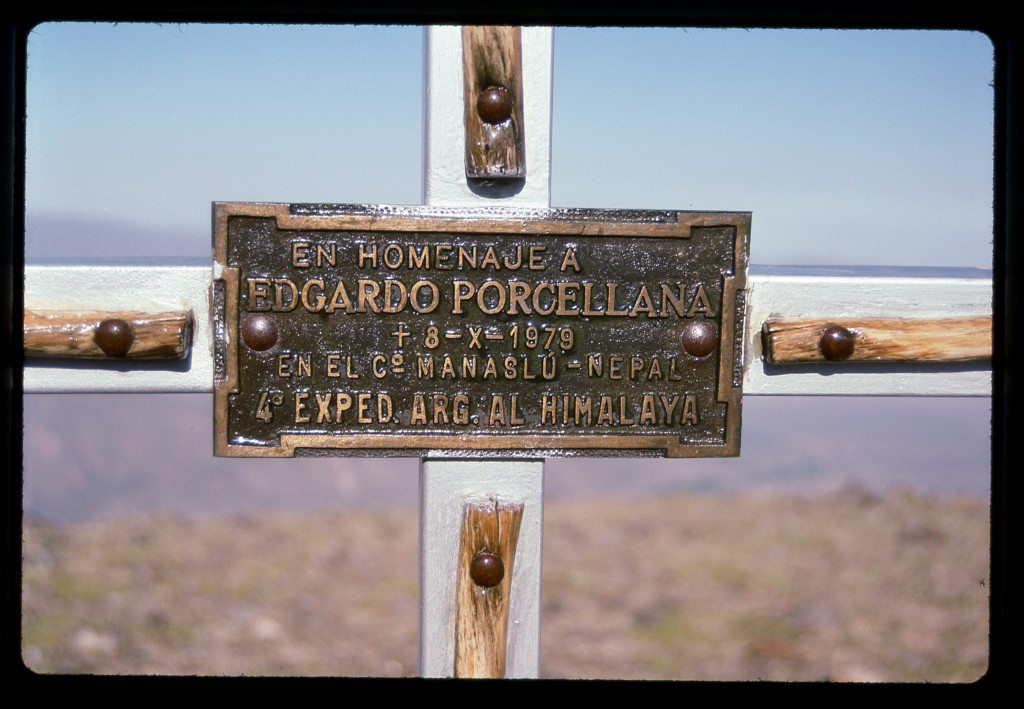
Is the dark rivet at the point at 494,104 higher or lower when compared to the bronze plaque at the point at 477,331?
higher

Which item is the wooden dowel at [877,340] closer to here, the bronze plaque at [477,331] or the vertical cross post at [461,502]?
the bronze plaque at [477,331]

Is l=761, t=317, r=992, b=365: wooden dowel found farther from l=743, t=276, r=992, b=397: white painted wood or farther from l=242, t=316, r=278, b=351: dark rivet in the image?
l=242, t=316, r=278, b=351: dark rivet

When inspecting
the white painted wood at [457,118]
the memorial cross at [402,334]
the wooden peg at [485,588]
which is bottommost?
the wooden peg at [485,588]

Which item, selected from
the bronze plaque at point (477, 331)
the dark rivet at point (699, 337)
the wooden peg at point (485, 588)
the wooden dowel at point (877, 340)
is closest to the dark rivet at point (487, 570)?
the wooden peg at point (485, 588)

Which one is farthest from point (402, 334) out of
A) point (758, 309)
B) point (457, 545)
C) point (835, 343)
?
point (835, 343)
